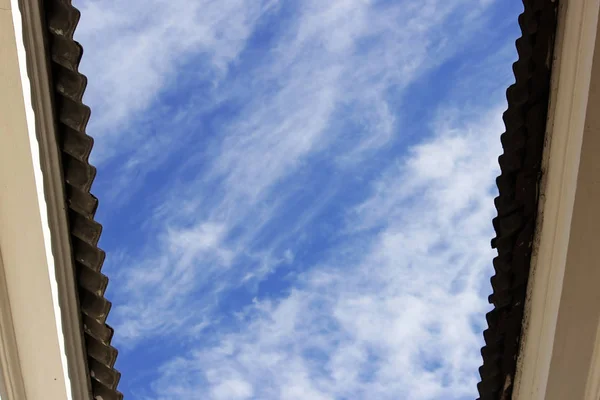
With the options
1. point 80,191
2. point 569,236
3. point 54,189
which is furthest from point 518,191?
point 54,189

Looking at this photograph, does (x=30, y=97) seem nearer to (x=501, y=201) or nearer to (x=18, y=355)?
(x=18, y=355)

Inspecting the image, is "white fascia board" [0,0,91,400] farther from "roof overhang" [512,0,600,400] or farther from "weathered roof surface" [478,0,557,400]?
"roof overhang" [512,0,600,400]

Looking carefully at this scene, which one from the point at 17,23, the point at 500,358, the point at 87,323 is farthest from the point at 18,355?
the point at 500,358

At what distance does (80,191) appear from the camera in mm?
5902

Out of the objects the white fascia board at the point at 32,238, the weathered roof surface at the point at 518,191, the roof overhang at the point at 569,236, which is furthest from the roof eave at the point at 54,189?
the roof overhang at the point at 569,236

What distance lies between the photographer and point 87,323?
6289 mm

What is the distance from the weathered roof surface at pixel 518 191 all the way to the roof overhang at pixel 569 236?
0.06 m

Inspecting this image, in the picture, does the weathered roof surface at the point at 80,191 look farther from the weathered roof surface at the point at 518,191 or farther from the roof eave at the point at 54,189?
the weathered roof surface at the point at 518,191

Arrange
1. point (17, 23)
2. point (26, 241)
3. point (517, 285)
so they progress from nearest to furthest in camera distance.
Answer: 1. point (17, 23)
2. point (26, 241)
3. point (517, 285)

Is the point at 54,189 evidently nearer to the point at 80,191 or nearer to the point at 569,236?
the point at 80,191

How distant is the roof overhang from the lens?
548 cm

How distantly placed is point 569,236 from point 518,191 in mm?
453

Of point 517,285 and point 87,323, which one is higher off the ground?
point 517,285

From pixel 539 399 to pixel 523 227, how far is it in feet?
3.46
